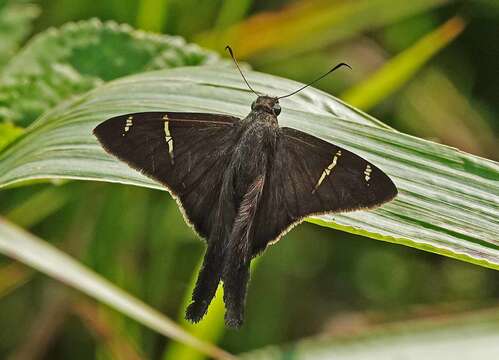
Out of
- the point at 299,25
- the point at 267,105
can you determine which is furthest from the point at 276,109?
the point at 299,25

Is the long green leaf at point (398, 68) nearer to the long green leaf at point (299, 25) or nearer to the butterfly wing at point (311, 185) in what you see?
the long green leaf at point (299, 25)

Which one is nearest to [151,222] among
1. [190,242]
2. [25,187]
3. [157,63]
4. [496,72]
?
[190,242]

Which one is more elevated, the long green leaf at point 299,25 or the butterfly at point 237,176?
the long green leaf at point 299,25

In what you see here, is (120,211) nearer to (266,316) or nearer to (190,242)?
(190,242)

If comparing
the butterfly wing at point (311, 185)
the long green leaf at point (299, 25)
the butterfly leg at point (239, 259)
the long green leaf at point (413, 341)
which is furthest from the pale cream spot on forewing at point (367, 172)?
the long green leaf at point (299, 25)

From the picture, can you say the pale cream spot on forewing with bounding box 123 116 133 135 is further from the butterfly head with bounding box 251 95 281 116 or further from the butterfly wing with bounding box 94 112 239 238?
the butterfly head with bounding box 251 95 281 116

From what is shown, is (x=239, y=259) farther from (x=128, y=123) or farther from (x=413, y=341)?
(x=413, y=341)

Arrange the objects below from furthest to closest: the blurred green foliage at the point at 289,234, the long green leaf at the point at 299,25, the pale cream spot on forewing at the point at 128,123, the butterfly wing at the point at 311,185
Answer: the long green leaf at the point at 299,25 < the blurred green foliage at the point at 289,234 < the pale cream spot on forewing at the point at 128,123 < the butterfly wing at the point at 311,185

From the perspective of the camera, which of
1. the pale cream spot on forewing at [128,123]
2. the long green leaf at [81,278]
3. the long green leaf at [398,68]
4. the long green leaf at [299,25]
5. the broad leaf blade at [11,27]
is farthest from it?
the long green leaf at [299,25]
